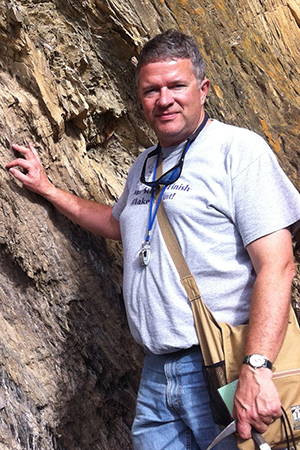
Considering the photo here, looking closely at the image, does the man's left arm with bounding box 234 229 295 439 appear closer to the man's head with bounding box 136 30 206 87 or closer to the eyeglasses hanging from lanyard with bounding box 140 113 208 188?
the eyeglasses hanging from lanyard with bounding box 140 113 208 188

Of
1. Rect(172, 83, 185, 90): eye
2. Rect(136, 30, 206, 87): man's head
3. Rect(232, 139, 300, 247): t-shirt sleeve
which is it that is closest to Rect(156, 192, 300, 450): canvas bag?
Rect(232, 139, 300, 247): t-shirt sleeve

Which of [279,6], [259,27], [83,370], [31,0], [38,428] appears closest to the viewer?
[38,428]

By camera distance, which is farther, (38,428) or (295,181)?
(295,181)

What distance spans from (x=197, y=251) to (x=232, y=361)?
23.0 inches

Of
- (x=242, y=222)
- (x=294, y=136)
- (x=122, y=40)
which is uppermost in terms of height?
(x=122, y=40)

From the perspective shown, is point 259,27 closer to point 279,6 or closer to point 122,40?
point 279,6

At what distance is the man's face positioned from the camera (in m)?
3.12

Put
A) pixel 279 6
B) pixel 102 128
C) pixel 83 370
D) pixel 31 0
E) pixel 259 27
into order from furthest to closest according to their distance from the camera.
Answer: pixel 279 6, pixel 259 27, pixel 102 128, pixel 31 0, pixel 83 370

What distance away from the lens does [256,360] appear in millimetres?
2502

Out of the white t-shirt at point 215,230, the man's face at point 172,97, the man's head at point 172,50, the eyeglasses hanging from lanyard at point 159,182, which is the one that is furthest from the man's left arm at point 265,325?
the man's head at point 172,50

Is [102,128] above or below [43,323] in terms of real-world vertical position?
above

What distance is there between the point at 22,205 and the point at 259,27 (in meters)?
3.66

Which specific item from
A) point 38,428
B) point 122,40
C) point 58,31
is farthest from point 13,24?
point 38,428

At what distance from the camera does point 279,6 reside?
6656mm
